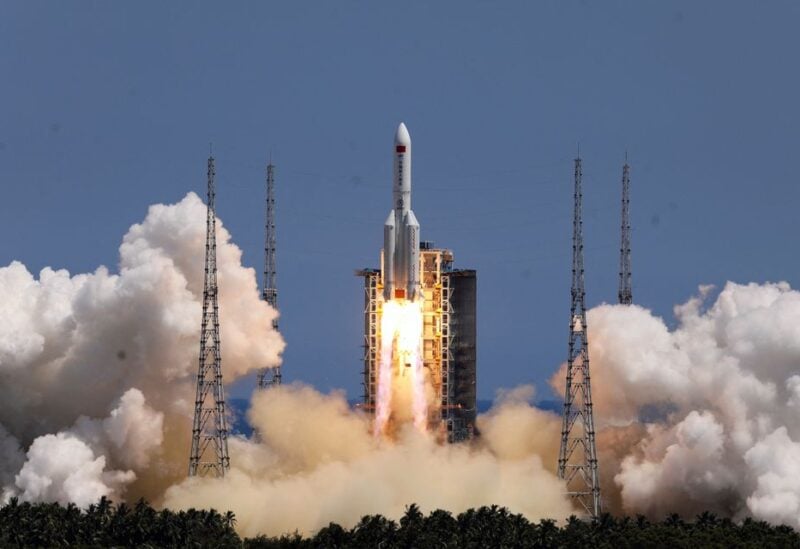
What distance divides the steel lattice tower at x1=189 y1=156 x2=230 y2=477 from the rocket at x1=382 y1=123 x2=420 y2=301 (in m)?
9.43

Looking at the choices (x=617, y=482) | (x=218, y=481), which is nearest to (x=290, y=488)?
(x=218, y=481)

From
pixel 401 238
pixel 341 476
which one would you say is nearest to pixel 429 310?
pixel 401 238

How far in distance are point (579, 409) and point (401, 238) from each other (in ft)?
46.2

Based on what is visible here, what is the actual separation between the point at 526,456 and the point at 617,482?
542cm

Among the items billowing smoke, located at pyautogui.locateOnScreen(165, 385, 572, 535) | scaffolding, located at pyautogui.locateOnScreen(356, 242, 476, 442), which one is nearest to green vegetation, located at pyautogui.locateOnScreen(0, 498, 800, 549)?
billowing smoke, located at pyautogui.locateOnScreen(165, 385, 572, 535)

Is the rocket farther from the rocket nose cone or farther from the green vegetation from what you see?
the green vegetation

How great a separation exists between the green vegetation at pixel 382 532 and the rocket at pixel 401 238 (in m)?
13.4

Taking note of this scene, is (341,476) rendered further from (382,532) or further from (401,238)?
(401,238)

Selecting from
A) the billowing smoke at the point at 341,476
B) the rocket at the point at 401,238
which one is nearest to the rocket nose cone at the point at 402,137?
the rocket at the point at 401,238

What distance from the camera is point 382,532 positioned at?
11400cm

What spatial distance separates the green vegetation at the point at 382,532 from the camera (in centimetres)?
11331

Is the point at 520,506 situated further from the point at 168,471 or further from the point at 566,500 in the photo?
the point at 168,471

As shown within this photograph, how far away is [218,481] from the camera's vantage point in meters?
122

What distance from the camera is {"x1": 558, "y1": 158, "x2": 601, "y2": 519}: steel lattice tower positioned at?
123 metres
